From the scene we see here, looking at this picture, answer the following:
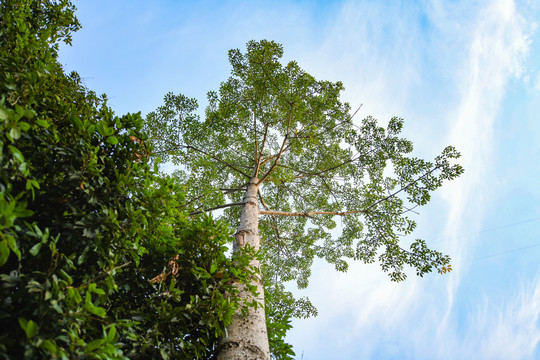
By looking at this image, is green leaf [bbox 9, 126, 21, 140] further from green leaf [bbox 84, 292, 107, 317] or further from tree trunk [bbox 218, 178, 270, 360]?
tree trunk [bbox 218, 178, 270, 360]

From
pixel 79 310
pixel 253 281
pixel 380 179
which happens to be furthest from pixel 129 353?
pixel 380 179

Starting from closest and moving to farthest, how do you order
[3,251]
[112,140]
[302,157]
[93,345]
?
[3,251]
[93,345]
[112,140]
[302,157]

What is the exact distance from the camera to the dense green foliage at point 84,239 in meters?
1.57

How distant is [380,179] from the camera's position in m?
7.38

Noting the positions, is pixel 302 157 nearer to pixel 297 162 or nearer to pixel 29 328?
pixel 297 162

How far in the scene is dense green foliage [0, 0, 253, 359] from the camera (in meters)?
1.57

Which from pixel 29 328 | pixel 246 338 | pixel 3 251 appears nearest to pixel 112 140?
pixel 3 251

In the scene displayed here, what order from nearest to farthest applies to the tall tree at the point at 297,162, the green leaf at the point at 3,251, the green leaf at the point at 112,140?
the green leaf at the point at 3,251
the green leaf at the point at 112,140
the tall tree at the point at 297,162

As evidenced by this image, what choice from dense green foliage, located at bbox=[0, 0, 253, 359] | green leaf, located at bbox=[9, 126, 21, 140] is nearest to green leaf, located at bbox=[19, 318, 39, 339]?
dense green foliage, located at bbox=[0, 0, 253, 359]

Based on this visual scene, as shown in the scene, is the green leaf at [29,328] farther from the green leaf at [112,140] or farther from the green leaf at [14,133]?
the green leaf at [112,140]

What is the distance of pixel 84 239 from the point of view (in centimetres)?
208

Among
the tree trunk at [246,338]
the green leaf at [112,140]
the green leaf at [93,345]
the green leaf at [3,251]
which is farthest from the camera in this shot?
the tree trunk at [246,338]

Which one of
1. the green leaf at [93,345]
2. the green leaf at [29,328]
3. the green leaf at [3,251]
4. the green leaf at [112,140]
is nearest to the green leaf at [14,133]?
the green leaf at [3,251]

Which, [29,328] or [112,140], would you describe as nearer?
[29,328]
